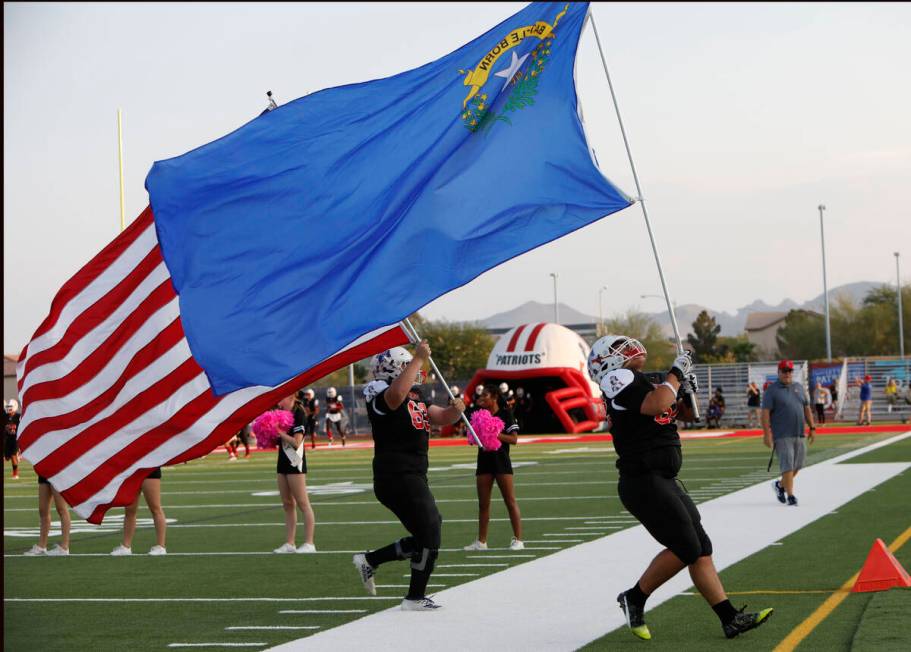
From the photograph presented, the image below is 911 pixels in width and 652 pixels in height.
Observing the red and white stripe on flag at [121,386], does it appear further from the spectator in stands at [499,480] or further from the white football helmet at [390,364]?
the spectator in stands at [499,480]

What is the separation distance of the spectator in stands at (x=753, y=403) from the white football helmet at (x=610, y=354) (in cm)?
3537

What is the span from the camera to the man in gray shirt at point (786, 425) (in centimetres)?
1549

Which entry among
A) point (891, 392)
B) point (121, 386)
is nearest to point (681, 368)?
point (121, 386)

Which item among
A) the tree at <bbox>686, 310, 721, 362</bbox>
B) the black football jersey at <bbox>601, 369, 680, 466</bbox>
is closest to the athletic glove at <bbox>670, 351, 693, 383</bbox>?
the black football jersey at <bbox>601, 369, 680, 466</bbox>

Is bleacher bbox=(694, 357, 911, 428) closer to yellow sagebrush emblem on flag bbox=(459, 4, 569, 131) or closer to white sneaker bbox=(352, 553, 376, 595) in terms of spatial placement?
white sneaker bbox=(352, 553, 376, 595)

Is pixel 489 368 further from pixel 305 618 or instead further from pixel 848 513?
pixel 305 618

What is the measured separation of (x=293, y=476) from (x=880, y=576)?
19.1 ft

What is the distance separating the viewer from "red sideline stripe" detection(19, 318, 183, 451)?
31.9ft

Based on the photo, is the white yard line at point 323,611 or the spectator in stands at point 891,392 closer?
the white yard line at point 323,611

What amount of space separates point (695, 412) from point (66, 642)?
14.0 feet

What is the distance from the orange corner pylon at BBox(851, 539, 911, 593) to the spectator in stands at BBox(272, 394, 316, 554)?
5460 mm

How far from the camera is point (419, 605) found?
903 cm

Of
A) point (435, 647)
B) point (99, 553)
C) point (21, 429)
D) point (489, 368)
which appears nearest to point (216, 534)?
point (99, 553)

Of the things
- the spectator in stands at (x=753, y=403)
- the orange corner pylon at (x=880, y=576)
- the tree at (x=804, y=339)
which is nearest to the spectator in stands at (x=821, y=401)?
the spectator in stands at (x=753, y=403)
